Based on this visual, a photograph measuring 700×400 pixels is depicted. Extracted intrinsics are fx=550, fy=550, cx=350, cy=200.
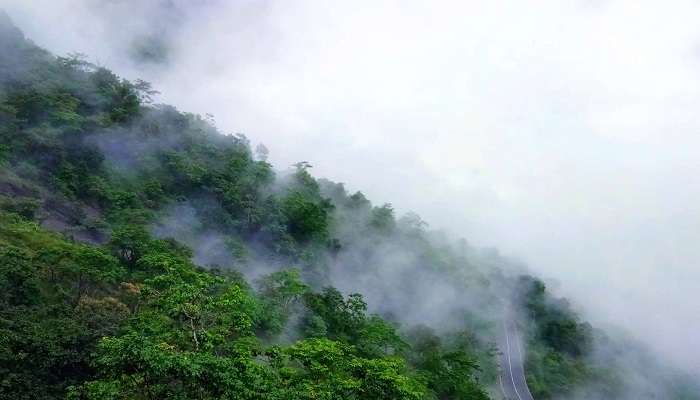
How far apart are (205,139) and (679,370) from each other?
54.4 meters

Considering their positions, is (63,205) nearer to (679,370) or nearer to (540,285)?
(540,285)

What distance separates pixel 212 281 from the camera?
15133 millimetres

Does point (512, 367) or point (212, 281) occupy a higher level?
point (512, 367)

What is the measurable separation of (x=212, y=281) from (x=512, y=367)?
1394 inches

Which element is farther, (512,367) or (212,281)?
(512,367)

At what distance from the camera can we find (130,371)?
11422 millimetres

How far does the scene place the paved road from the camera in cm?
4066

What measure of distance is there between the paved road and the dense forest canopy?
0.95 meters

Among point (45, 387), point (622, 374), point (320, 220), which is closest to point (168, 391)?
point (45, 387)

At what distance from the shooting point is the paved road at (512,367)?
40.7 meters

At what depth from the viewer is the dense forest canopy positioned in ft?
42.2

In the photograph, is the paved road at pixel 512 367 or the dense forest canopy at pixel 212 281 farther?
the paved road at pixel 512 367

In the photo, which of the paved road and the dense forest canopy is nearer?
the dense forest canopy

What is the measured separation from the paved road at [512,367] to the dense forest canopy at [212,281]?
3.10 feet
